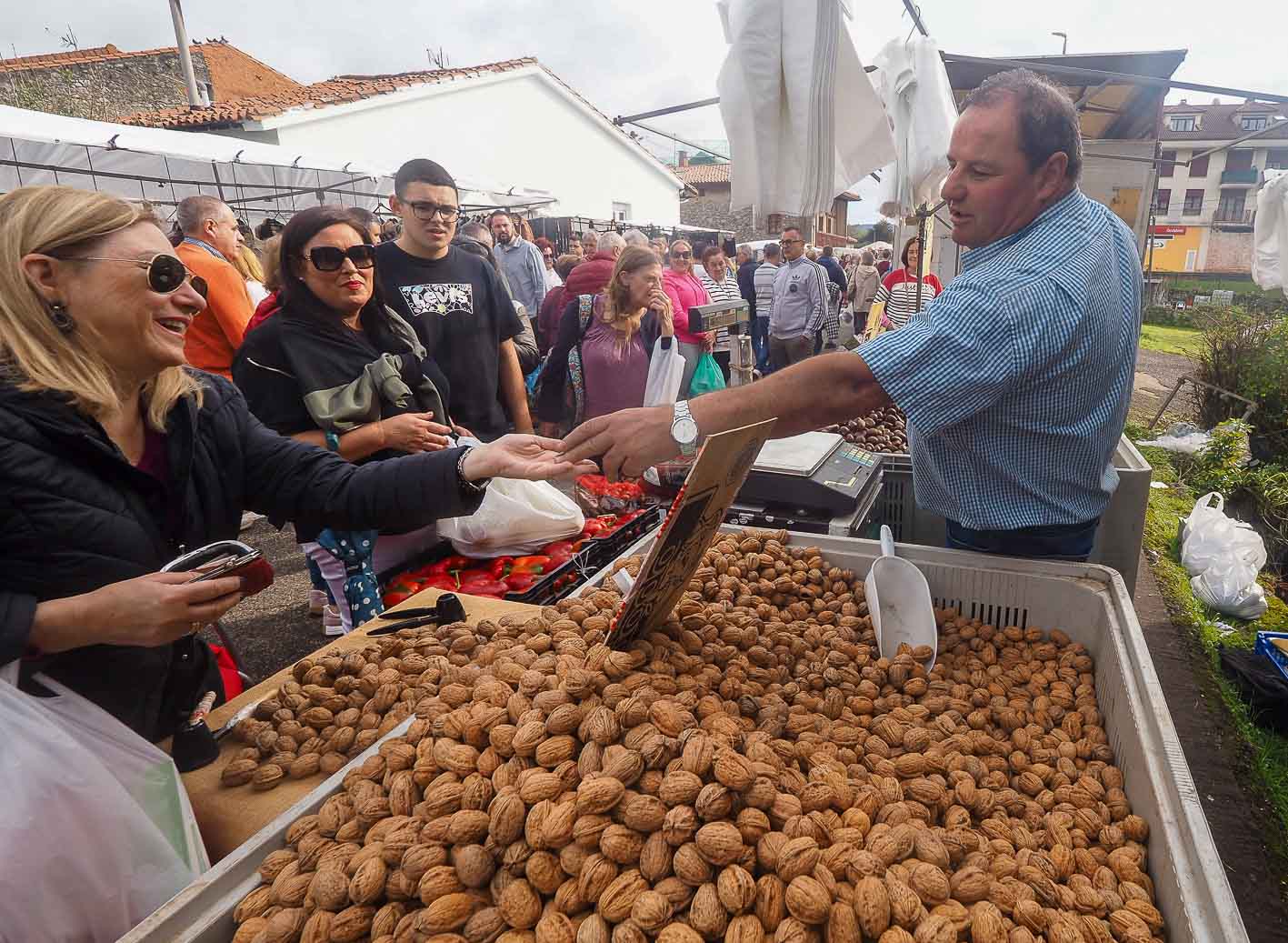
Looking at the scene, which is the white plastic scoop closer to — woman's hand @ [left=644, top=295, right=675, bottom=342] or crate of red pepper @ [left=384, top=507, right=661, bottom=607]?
crate of red pepper @ [left=384, top=507, right=661, bottom=607]

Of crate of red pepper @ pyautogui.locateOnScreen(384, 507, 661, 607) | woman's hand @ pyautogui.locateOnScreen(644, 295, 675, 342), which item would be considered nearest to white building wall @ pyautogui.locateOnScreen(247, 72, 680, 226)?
woman's hand @ pyautogui.locateOnScreen(644, 295, 675, 342)

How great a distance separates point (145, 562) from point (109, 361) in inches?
17.9

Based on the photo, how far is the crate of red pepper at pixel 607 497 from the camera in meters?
3.37

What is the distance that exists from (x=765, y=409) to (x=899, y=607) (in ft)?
2.18

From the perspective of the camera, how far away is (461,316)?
3.78 metres

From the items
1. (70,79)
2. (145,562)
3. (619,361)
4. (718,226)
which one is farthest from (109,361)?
(718,226)

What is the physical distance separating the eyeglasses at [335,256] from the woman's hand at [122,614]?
1748 mm

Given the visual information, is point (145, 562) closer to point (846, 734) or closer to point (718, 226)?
point (846, 734)

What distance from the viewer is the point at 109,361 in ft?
5.46

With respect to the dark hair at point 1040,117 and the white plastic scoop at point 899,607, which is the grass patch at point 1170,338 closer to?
the dark hair at point 1040,117

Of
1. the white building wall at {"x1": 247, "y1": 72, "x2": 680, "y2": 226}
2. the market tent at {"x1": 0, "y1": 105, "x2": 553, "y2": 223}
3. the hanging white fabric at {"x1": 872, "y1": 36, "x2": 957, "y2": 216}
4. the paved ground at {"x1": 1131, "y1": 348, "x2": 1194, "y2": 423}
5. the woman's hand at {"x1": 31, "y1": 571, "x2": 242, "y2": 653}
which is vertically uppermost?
the white building wall at {"x1": 247, "y1": 72, "x2": 680, "y2": 226}

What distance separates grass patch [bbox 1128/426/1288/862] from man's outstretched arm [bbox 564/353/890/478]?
290 centimetres

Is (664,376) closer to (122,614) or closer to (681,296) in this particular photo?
(681,296)

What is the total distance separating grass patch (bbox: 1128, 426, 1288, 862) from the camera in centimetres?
334
